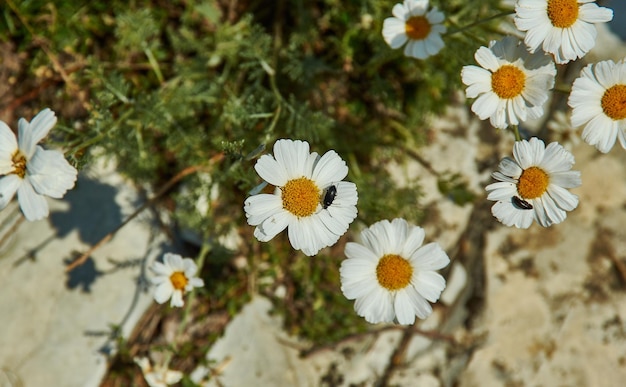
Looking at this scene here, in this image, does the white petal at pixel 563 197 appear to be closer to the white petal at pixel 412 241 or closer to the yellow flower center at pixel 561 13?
the white petal at pixel 412 241

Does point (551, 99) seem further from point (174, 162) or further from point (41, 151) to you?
point (41, 151)

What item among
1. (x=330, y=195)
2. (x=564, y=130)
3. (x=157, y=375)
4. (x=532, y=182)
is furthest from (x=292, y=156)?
(x=564, y=130)

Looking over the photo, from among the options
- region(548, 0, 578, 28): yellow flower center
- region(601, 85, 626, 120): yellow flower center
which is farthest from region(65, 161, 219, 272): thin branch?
region(601, 85, 626, 120): yellow flower center

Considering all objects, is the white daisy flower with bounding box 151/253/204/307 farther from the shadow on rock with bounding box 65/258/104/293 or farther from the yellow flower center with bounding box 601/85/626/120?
the yellow flower center with bounding box 601/85/626/120

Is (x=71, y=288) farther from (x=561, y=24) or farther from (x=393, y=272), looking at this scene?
(x=561, y=24)

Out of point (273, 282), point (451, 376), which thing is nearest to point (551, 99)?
point (451, 376)

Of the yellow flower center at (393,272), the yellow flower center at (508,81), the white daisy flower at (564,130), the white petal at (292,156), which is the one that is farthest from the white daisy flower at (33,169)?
the white daisy flower at (564,130)

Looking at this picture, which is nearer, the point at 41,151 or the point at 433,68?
the point at 41,151
